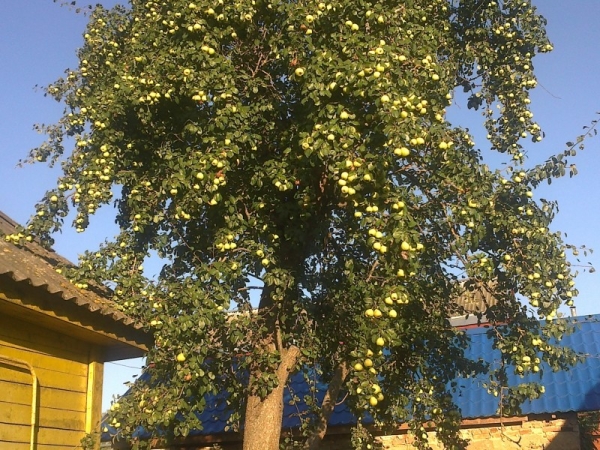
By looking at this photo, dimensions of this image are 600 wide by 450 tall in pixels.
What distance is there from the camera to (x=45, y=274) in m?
6.62

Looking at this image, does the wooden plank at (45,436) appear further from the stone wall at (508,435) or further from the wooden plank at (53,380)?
the stone wall at (508,435)

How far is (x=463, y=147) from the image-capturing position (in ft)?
26.1

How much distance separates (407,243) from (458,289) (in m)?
2.84

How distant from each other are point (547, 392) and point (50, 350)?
8.00 m

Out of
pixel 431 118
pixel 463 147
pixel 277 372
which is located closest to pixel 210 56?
pixel 431 118

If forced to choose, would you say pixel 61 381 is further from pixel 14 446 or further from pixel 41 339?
pixel 14 446

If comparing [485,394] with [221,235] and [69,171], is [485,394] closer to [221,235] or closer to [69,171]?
[221,235]

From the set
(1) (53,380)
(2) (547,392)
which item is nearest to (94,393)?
(1) (53,380)

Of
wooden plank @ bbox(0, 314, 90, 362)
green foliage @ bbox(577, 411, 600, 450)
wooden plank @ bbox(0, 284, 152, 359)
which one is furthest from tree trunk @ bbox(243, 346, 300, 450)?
green foliage @ bbox(577, 411, 600, 450)

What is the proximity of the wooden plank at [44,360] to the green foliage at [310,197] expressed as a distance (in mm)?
654

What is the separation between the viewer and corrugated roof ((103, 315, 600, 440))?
10.4m

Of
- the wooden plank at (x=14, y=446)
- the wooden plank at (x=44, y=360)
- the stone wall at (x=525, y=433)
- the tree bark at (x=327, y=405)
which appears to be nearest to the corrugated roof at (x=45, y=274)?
the wooden plank at (x=44, y=360)

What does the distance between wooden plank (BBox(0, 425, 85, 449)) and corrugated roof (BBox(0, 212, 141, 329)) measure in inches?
47.0

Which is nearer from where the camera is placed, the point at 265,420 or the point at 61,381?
the point at 61,381
